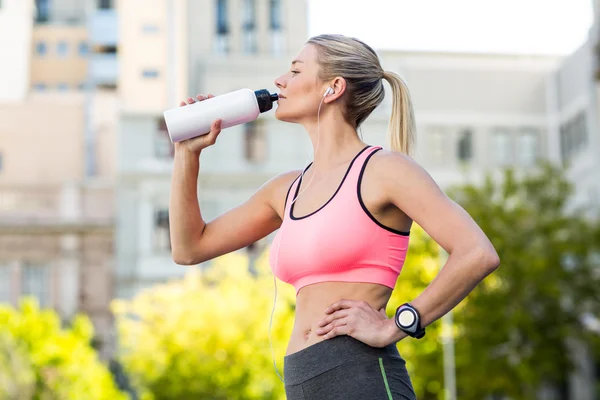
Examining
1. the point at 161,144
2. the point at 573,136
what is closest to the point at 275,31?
the point at 161,144

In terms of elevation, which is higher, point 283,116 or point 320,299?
point 283,116

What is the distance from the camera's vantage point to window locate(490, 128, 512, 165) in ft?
155

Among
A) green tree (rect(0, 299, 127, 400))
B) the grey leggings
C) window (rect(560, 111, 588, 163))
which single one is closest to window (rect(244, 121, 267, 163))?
window (rect(560, 111, 588, 163))

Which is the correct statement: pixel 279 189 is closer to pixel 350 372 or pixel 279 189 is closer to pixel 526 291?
pixel 350 372

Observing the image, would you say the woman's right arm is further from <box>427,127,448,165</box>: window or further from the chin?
<box>427,127,448,165</box>: window

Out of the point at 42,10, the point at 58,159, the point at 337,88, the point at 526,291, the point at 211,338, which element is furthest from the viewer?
the point at 42,10

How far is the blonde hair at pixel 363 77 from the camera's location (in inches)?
129

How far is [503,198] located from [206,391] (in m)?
10.9

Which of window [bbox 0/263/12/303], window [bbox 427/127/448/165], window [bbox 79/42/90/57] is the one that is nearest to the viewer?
window [bbox 0/263/12/303]

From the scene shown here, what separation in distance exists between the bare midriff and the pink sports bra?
19mm

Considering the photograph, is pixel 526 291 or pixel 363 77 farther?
pixel 526 291

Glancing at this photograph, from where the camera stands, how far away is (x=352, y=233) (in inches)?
119

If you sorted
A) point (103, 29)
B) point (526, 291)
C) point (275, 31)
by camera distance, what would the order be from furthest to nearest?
point (103, 29) → point (275, 31) → point (526, 291)

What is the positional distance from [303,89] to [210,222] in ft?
1.84
